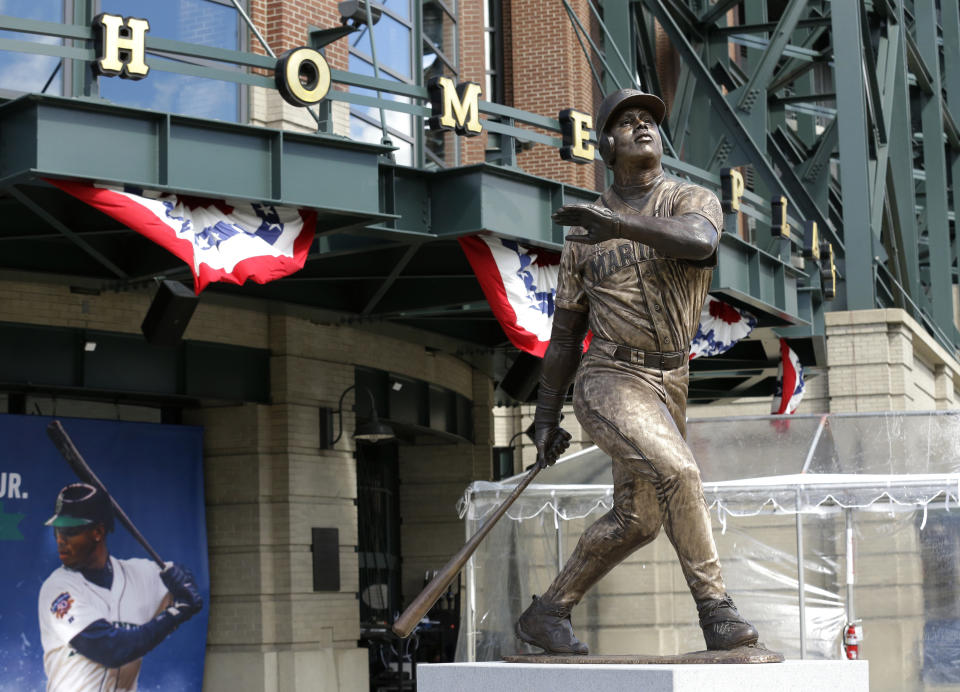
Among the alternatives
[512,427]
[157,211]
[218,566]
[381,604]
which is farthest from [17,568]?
[512,427]

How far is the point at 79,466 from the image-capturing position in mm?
16188

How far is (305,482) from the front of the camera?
59.0ft

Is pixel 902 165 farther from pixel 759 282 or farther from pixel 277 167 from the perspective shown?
pixel 277 167

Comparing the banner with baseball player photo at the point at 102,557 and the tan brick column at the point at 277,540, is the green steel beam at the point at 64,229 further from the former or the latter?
the tan brick column at the point at 277,540

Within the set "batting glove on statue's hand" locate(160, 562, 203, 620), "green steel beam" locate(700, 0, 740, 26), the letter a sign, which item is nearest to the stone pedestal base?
the letter a sign

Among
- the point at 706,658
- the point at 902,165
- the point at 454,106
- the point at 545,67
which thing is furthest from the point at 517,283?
the point at 902,165

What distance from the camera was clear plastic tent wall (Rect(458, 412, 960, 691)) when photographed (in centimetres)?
1655

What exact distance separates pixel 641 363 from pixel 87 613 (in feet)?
34.7

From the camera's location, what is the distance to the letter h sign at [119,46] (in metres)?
12.5

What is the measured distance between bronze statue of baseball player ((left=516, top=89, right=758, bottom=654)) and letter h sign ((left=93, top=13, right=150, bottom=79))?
6366 millimetres

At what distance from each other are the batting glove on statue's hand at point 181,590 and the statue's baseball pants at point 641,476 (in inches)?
417

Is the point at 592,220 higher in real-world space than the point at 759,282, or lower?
lower

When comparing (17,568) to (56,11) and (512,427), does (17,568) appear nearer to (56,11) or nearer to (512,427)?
(56,11)

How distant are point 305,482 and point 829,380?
11288 mm
